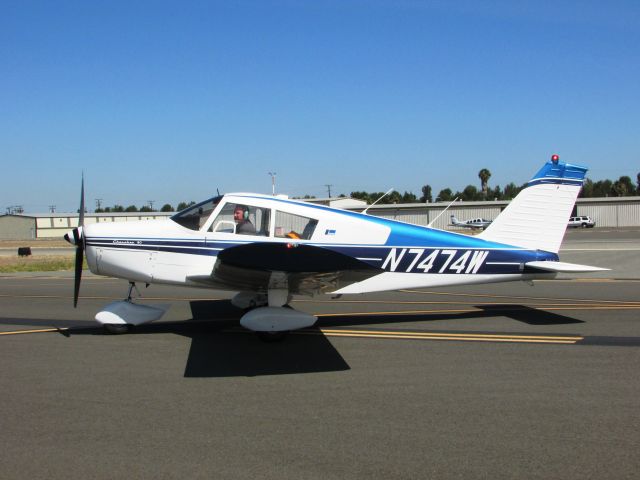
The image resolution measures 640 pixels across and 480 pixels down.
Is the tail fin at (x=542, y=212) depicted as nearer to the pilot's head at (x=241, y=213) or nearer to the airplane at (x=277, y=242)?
the airplane at (x=277, y=242)

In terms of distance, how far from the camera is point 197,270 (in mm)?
7391

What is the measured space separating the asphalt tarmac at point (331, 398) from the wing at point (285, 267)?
2.66 feet

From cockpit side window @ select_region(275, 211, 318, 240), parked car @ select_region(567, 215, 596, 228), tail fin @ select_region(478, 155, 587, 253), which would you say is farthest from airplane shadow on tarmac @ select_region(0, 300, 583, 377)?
parked car @ select_region(567, 215, 596, 228)

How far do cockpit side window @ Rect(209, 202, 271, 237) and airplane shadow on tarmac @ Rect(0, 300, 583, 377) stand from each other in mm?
1476

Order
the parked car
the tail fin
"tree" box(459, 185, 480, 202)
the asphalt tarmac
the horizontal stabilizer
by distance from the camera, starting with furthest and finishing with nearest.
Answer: "tree" box(459, 185, 480, 202), the parked car, the tail fin, the horizontal stabilizer, the asphalt tarmac

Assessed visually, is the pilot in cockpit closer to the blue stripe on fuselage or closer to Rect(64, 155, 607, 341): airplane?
Rect(64, 155, 607, 341): airplane

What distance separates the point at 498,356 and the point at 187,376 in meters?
3.49

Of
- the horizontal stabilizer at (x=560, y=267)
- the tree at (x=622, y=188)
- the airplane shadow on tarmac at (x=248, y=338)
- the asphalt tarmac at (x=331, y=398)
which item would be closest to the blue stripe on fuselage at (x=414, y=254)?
the horizontal stabilizer at (x=560, y=267)

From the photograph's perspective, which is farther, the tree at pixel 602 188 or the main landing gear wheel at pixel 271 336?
the tree at pixel 602 188

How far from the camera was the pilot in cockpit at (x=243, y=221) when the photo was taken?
24.4 feet

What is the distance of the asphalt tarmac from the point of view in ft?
11.7

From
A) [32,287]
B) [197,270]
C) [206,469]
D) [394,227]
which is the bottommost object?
[32,287]

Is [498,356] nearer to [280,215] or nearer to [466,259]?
[466,259]

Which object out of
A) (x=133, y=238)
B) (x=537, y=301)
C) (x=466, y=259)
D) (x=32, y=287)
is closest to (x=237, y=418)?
(x=133, y=238)
